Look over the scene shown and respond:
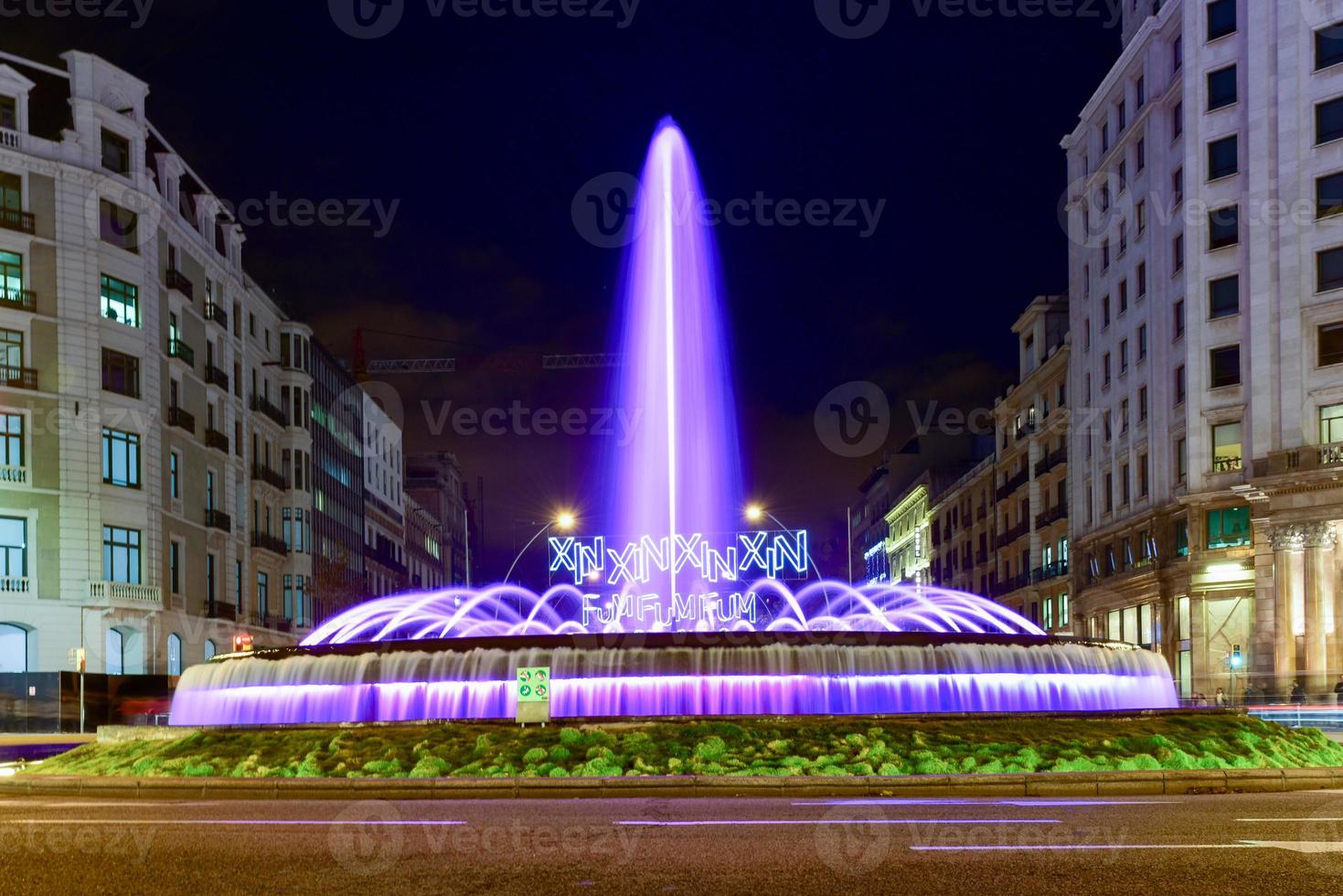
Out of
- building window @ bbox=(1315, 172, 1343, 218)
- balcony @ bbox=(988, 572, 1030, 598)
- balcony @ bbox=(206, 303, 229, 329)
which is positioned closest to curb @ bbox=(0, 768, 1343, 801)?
building window @ bbox=(1315, 172, 1343, 218)

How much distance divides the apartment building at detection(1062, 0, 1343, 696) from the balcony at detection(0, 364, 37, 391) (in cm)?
4447

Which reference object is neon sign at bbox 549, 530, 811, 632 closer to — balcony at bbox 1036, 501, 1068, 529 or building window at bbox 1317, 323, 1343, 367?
building window at bbox 1317, 323, 1343, 367

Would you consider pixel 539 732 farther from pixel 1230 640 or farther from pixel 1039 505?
pixel 1039 505

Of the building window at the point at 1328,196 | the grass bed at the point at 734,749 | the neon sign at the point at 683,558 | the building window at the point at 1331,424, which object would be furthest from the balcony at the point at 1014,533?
the grass bed at the point at 734,749

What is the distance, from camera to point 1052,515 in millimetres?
85000

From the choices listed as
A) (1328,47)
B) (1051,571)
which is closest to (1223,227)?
(1328,47)

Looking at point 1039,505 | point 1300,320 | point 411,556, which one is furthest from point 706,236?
point 411,556

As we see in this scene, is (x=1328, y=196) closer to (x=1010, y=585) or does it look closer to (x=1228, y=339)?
(x=1228, y=339)

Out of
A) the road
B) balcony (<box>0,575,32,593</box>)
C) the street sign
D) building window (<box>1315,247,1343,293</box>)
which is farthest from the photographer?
building window (<box>1315,247,1343,293</box>)

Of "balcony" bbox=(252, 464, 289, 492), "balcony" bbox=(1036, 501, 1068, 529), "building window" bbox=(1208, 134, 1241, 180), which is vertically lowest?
"balcony" bbox=(1036, 501, 1068, 529)

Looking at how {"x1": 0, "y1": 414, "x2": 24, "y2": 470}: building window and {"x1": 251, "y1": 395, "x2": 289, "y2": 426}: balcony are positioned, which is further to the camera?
{"x1": 251, "y1": 395, "x2": 289, "y2": 426}: balcony

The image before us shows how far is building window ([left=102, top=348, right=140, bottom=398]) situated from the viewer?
56188 millimetres

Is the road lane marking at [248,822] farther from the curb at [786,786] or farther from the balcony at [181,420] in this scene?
the balcony at [181,420]

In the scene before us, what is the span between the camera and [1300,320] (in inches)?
2188
